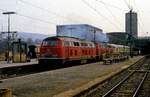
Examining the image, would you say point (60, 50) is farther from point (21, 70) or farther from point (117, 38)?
point (117, 38)

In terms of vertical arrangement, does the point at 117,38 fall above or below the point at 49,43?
above

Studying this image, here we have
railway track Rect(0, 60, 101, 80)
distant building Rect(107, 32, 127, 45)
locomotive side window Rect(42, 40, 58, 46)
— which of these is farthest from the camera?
distant building Rect(107, 32, 127, 45)

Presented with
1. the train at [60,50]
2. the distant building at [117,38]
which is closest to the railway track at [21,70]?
the train at [60,50]

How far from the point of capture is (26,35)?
114m

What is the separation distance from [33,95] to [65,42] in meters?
22.6

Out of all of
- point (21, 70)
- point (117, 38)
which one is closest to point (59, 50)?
point (21, 70)

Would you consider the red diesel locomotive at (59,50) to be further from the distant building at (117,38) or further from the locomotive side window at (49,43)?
the distant building at (117,38)

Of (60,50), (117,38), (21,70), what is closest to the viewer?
(21,70)

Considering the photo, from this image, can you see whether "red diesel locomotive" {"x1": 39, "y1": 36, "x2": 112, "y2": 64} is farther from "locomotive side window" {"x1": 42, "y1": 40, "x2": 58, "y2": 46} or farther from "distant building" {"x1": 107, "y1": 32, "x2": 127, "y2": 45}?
"distant building" {"x1": 107, "y1": 32, "x2": 127, "y2": 45}

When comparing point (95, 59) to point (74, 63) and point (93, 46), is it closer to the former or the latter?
point (93, 46)

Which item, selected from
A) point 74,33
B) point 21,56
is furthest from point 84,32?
point 21,56

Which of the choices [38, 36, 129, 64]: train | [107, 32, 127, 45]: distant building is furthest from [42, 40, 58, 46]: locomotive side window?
[107, 32, 127, 45]: distant building

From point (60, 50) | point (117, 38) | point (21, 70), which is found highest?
point (117, 38)

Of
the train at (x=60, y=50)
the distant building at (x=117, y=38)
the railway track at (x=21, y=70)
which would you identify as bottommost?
the railway track at (x=21, y=70)
